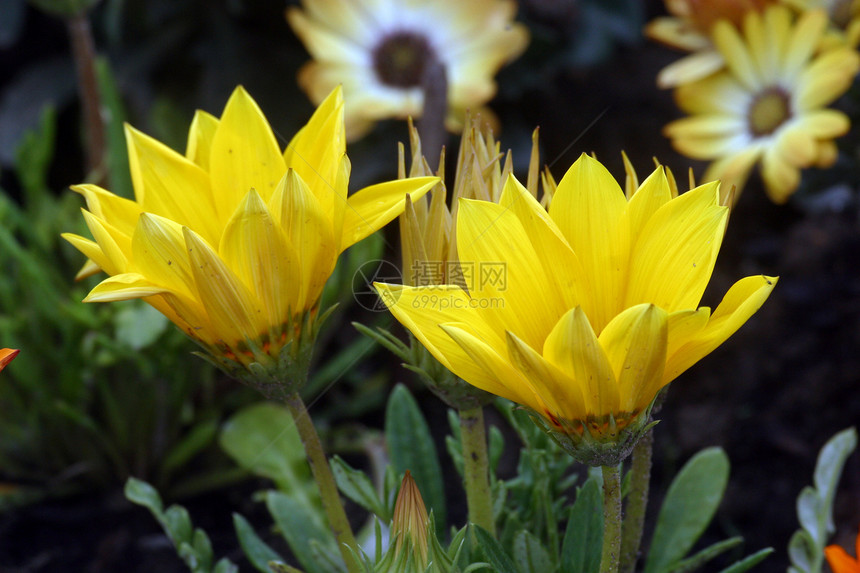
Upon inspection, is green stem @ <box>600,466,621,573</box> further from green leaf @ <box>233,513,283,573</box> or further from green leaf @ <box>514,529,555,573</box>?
green leaf @ <box>233,513,283,573</box>

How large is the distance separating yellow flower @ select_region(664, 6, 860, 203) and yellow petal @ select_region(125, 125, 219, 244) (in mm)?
572

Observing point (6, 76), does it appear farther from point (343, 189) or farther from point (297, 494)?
point (343, 189)

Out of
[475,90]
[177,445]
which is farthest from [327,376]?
[475,90]

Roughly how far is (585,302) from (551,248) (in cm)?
3

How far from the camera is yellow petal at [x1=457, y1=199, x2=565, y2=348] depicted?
14.4 inches

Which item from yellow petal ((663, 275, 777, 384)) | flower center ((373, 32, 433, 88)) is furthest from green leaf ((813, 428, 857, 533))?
flower center ((373, 32, 433, 88))

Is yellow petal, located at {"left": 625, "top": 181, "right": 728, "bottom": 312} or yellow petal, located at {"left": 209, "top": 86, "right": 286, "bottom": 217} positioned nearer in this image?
yellow petal, located at {"left": 625, "top": 181, "right": 728, "bottom": 312}

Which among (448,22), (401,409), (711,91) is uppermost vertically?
(448,22)

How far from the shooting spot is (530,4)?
1.24 meters

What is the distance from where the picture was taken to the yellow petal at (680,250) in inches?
13.9

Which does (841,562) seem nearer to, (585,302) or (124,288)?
(585,302)

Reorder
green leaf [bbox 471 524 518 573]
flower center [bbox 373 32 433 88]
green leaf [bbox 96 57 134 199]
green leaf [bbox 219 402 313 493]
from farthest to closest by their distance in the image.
→ flower center [bbox 373 32 433 88] → green leaf [bbox 96 57 134 199] → green leaf [bbox 219 402 313 493] → green leaf [bbox 471 524 518 573]

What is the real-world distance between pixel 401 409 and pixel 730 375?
56cm

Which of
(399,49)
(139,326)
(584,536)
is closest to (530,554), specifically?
(584,536)
